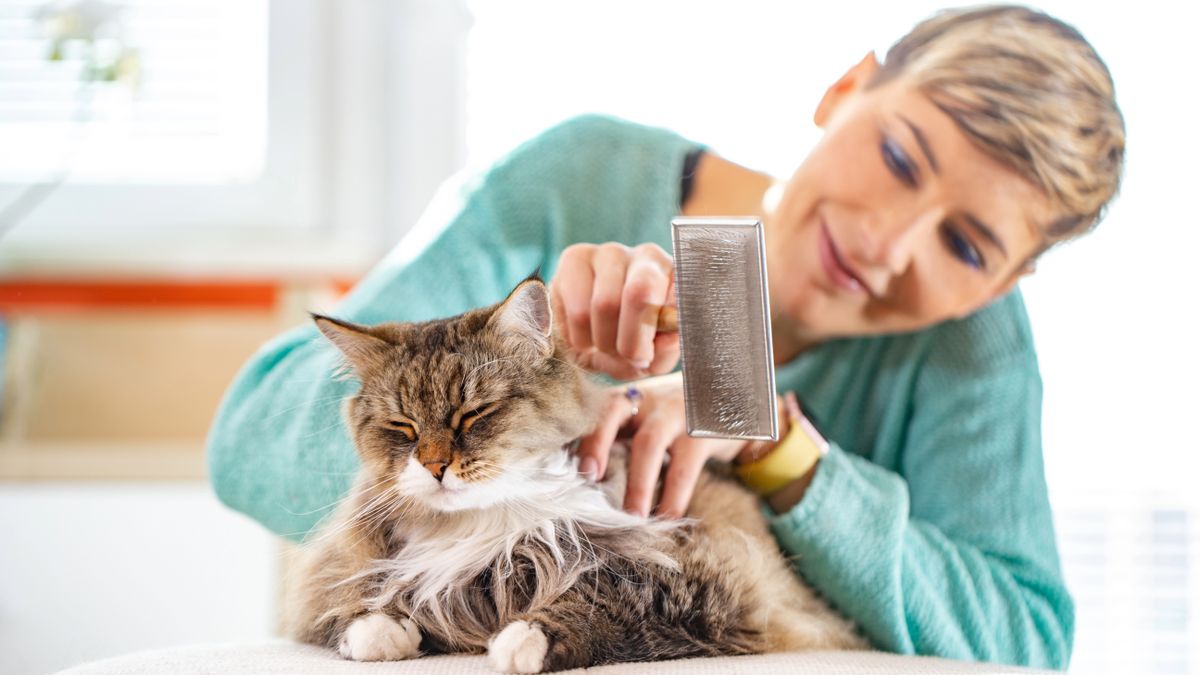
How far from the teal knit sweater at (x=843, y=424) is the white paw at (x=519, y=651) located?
18 centimetres

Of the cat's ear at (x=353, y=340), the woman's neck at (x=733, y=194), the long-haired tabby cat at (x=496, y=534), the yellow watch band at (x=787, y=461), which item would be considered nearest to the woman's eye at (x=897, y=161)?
the woman's neck at (x=733, y=194)

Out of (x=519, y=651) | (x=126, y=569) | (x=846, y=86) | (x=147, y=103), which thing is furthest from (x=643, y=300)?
(x=147, y=103)

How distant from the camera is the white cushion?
0.59 metres

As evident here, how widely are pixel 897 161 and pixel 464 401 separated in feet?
1.42

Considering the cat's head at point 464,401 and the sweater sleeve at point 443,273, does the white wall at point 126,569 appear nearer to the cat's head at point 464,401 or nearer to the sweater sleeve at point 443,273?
the sweater sleeve at point 443,273

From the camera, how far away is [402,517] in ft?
2.15

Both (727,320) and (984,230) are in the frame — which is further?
(984,230)

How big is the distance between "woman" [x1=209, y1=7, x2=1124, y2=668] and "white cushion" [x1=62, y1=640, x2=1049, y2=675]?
11 centimetres

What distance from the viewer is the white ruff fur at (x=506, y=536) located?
63 centimetres

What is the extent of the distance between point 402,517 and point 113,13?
39.2 inches

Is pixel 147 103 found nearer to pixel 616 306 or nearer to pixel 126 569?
pixel 126 569

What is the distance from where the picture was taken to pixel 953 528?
96cm

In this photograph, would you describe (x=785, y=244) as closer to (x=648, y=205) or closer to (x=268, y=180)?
(x=648, y=205)

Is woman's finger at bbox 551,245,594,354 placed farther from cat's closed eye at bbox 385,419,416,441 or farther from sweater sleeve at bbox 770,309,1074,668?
sweater sleeve at bbox 770,309,1074,668
